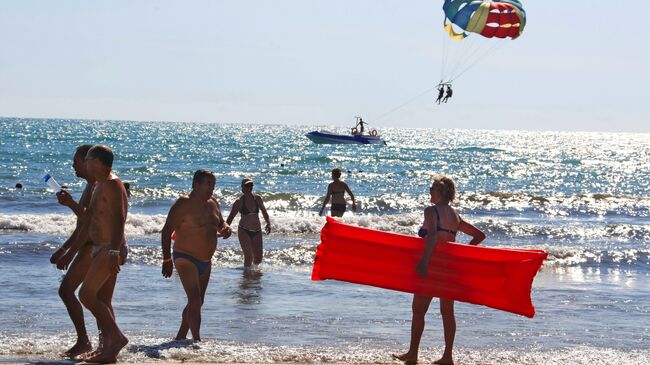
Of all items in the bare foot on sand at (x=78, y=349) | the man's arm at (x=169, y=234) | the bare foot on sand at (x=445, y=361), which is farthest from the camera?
the bare foot on sand at (x=445, y=361)

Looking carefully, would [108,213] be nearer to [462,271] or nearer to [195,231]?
[195,231]

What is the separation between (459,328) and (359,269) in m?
2.32

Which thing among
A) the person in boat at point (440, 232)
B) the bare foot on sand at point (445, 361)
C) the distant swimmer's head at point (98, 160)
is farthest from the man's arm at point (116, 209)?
the bare foot on sand at point (445, 361)

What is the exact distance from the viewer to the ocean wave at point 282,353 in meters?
7.71

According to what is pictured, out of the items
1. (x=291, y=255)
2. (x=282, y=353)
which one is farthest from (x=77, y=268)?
(x=291, y=255)

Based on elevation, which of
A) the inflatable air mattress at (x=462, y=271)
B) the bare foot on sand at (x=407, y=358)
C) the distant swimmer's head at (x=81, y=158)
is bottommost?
the bare foot on sand at (x=407, y=358)

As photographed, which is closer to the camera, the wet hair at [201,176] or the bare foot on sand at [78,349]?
the bare foot on sand at [78,349]

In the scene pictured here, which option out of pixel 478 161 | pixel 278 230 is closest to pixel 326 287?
pixel 278 230

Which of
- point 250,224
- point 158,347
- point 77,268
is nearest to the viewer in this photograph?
point 77,268

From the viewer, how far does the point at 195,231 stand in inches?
309

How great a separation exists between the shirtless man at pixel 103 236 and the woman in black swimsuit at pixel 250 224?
5.43m

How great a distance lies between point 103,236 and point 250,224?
6.26 meters

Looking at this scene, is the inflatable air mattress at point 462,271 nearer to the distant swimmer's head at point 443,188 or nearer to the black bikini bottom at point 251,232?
the distant swimmer's head at point 443,188

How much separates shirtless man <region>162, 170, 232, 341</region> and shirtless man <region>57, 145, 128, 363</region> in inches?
31.7
